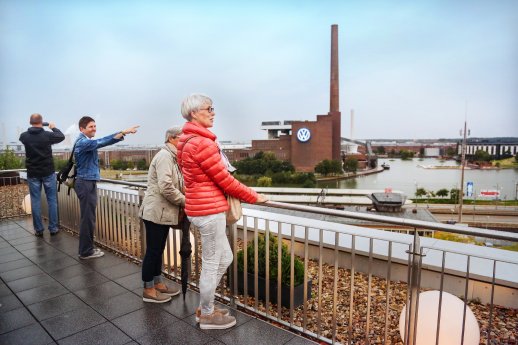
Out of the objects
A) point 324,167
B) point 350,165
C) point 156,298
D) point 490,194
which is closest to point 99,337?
point 156,298

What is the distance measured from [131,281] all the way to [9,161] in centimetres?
1682

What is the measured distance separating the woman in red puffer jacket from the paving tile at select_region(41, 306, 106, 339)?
1.16 meters

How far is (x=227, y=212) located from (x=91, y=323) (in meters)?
1.60

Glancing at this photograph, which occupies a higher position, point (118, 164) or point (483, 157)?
point (483, 157)

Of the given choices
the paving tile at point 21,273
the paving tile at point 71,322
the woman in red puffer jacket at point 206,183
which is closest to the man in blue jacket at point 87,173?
the paving tile at point 21,273

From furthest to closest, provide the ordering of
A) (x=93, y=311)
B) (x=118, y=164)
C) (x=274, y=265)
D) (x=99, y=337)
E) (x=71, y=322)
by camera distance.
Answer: (x=118, y=164), (x=274, y=265), (x=93, y=311), (x=71, y=322), (x=99, y=337)

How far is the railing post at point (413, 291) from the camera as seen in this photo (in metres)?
2.21

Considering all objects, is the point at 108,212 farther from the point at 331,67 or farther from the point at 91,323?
the point at 331,67

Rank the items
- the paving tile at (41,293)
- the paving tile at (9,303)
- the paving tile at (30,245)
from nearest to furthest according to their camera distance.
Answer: the paving tile at (9,303) → the paving tile at (41,293) → the paving tile at (30,245)

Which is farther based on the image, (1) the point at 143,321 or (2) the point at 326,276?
(2) the point at 326,276

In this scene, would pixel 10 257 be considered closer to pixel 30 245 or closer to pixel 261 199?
pixel 30 245

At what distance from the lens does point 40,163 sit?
5.51 m

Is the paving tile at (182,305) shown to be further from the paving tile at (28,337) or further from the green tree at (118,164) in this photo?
the green tree at (118,164)

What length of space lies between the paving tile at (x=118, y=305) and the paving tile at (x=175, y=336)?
0.53m
